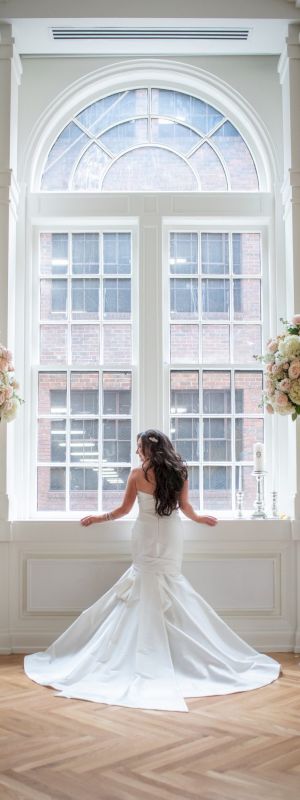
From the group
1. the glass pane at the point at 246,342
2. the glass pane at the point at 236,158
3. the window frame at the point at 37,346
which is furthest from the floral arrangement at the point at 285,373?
the glass pane at the point at 236,158

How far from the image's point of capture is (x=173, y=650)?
16.2 feet

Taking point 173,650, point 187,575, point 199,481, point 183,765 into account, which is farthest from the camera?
point 199,481

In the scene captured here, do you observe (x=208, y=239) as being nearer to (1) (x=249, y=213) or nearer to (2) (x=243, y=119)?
(1) (x=249, y=213)

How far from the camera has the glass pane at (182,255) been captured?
645cm

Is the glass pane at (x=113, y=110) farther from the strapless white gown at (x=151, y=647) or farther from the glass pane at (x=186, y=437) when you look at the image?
the strapless white gown at (x=151, y=647)

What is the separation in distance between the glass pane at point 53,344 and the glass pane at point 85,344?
0.07 meters

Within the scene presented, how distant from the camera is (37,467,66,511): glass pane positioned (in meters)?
6.29

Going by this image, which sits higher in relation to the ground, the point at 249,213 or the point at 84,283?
the point at 249,213

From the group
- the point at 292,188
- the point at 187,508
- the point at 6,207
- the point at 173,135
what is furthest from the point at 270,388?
the point at 173,135

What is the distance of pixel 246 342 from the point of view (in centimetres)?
644

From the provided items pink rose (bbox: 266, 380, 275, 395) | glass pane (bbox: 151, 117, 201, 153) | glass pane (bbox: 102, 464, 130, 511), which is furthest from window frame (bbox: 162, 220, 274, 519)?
pink rose (bbox: 266, 380, 275, 395)

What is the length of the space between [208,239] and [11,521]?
263cm

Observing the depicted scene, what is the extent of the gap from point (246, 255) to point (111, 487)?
208 centimetres

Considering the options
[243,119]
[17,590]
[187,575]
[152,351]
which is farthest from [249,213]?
[17,590]
